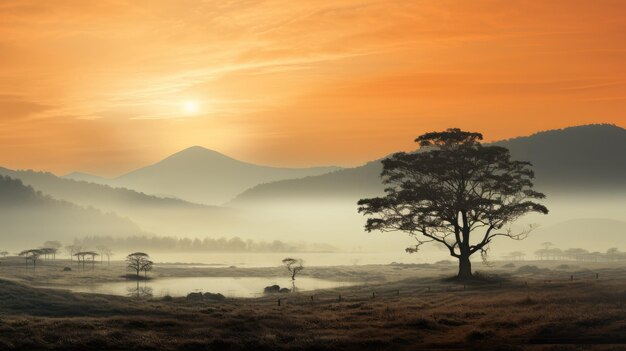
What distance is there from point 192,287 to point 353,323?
92.2 metres

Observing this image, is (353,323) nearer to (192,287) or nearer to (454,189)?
(454,189)

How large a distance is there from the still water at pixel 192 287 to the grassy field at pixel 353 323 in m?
39.1

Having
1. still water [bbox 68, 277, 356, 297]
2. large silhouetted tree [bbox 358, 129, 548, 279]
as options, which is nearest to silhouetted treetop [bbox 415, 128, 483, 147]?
large silhouetted tree [bbox 358, 129, 548, 279]

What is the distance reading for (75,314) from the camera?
81250 mm

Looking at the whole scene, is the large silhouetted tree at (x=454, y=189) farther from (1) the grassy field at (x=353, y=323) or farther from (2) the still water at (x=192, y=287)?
(2) the still water at (x=192, y=287)

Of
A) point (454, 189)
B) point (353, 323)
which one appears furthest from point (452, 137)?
point (353, 323)

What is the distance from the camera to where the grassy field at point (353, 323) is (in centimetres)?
5544

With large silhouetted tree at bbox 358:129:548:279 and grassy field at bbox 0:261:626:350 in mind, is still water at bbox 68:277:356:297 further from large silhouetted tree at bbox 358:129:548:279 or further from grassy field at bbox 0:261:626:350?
grassy field at bbox 0:261:626:350

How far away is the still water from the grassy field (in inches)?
1541

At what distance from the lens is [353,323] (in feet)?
216

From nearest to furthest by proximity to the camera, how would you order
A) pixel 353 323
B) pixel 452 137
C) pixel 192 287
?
pixel 353 323 → pixel 452 137 → pixel 192 287

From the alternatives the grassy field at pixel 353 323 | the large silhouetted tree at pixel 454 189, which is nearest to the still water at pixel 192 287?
the large silhouetted tree at pixel 454 189

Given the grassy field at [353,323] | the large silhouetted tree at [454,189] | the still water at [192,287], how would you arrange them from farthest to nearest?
the still water at [192,287], the large silhouetted tree at [454,189], the grassy field at [353,323]

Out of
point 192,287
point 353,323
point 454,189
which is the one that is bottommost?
point 192,287
